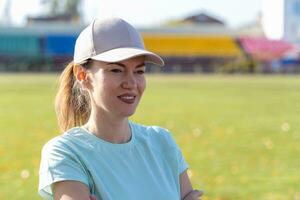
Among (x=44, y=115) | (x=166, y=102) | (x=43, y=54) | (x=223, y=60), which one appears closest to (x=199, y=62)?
(x=223, y=60)

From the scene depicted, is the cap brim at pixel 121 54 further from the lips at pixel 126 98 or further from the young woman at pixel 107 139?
the lips at pixel 126 98

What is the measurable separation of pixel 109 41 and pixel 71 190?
50 centimetres

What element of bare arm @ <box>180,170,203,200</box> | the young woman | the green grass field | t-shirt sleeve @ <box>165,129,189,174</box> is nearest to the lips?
the young woman

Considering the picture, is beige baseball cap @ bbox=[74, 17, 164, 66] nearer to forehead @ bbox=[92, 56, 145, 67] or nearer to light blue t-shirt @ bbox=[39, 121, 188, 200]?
forehead @ bbox=[92, 56, 145, 67]

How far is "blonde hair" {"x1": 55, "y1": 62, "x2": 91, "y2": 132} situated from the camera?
112 inches

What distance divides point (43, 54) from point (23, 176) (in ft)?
206

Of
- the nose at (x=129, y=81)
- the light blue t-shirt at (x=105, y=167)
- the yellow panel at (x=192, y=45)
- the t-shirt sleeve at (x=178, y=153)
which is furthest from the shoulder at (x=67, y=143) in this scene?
the yellow panel at (x=192, y=45)

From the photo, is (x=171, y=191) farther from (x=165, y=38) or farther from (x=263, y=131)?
(x=165, y=38)

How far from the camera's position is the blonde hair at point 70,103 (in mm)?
2857

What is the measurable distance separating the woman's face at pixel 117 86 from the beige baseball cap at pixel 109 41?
38 mm

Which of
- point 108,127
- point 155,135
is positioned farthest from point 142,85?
point 155,135

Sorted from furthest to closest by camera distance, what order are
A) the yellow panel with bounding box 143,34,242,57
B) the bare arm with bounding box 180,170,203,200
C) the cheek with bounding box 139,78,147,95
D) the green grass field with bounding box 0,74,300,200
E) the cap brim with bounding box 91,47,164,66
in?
the yellow panel with bounding box 143,34,242,57 < the green grass field with bounding box 0,74,300,200 < the bare arm with bounding box 180,170,203,200 < the cheek with bounding box 139,78,147,95 < the cap brim with bounding box 91,47,164,66

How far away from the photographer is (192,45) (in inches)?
2896

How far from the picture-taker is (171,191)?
277 centimetres
